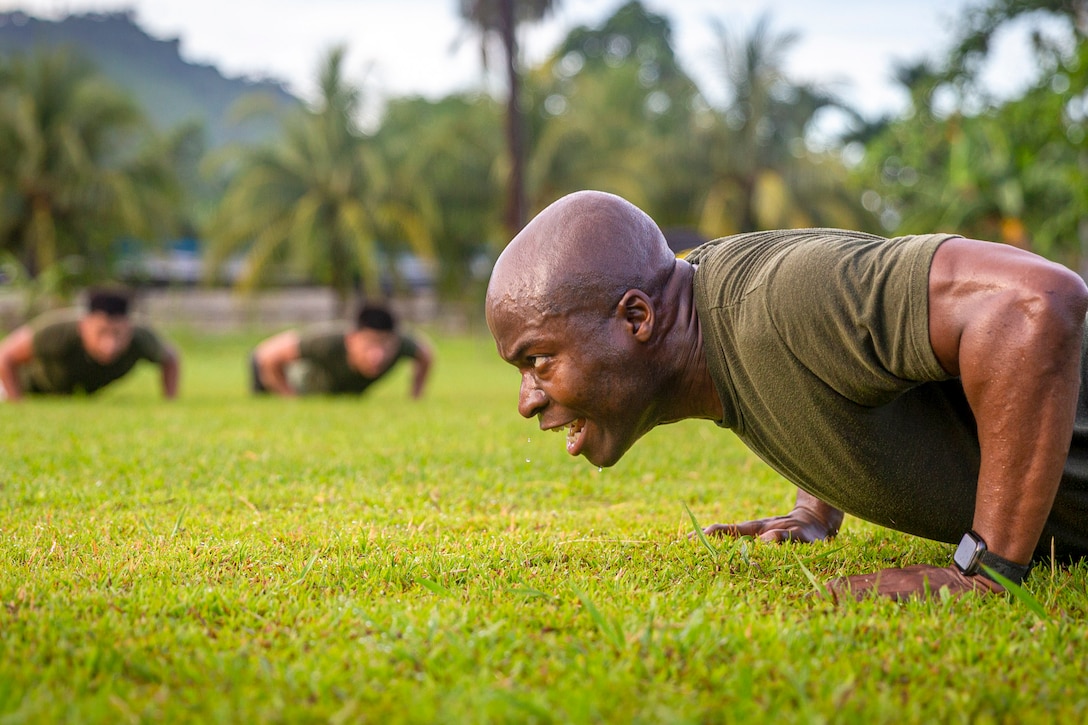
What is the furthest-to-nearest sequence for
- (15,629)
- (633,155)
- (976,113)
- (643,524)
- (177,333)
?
(633,155) < (177,333) < (976,113) < (643,524) < (15,629)

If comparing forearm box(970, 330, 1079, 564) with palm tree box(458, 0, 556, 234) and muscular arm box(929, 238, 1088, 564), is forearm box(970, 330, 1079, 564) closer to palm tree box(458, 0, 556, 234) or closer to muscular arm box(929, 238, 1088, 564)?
muscular arm box(929, 238, 1088, 564)

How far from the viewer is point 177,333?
25391mm

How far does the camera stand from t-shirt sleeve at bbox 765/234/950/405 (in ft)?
7.02

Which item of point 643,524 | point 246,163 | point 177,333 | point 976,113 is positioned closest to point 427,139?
point 246,163

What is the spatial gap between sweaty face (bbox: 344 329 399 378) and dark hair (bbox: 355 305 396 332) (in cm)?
5

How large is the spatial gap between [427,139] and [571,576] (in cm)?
2630

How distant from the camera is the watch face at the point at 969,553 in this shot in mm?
2254

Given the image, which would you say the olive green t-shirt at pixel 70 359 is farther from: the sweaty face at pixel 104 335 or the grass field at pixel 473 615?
the grass field at pixel 473 615

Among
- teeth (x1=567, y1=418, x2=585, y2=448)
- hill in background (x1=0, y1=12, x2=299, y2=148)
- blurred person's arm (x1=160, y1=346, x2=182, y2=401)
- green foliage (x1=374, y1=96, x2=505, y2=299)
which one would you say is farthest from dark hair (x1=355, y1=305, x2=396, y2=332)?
hill in background (x1=0, y1=12, x2=299, y2=148)

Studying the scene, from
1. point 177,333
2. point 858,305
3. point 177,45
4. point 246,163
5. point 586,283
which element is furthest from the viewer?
point 177,45

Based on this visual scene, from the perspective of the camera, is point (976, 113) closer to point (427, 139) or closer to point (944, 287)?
point (427, 139)

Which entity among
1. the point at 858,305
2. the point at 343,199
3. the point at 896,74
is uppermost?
the point at 896,74

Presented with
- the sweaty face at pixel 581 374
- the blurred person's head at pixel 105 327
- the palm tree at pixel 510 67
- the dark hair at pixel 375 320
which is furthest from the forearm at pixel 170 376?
the palm tree at pixel 510 67

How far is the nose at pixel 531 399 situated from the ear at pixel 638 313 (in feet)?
0.95
